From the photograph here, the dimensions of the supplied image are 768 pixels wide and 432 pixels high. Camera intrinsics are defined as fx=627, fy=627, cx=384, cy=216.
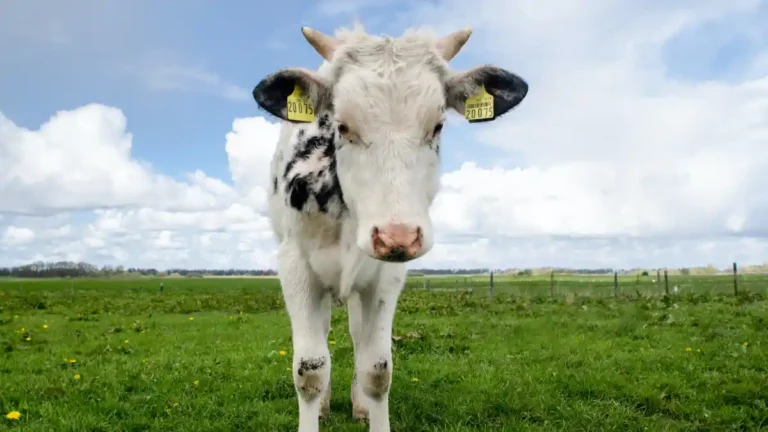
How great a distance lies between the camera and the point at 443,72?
4434mm

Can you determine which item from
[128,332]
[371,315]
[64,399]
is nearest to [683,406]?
[371,315]

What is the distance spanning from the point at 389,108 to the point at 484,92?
3.49ft

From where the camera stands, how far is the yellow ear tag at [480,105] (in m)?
4.68

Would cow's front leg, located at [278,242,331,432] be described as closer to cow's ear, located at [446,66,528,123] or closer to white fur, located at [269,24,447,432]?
white fur, located at [269,24,447,432]

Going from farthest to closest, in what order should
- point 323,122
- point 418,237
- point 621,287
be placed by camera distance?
point 621,287 < point 323,122 < point 418,237

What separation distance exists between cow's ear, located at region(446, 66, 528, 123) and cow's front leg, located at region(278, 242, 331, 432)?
185 cm

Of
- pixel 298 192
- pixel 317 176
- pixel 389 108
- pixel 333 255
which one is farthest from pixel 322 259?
pixel 389 108

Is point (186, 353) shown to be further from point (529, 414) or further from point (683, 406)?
point (683, 406)

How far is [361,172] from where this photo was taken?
4.07 m

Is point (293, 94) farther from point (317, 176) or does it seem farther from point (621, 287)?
point (621, 287)

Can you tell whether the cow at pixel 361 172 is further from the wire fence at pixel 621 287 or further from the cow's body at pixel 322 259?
the wire fence at pixel 621 287

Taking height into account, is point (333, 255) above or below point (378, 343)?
above

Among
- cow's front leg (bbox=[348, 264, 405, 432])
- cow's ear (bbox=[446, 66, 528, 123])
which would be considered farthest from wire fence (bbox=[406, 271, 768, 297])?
cow's ear (bbox=[446, 66, 528, 123])

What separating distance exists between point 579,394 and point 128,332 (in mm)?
10736
